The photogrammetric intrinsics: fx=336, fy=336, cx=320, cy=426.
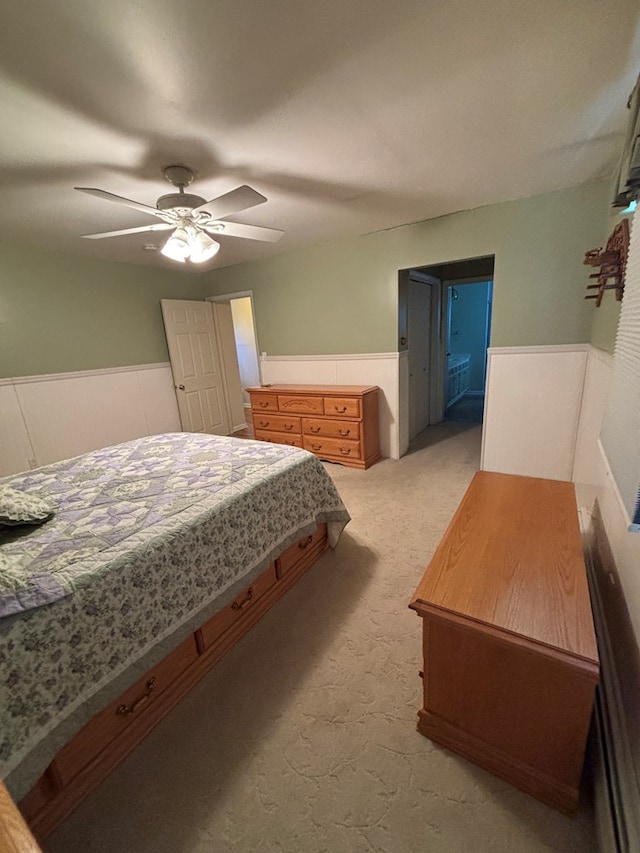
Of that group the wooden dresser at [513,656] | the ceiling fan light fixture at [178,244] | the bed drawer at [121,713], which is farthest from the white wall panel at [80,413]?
the wooden dresser at [513,656]

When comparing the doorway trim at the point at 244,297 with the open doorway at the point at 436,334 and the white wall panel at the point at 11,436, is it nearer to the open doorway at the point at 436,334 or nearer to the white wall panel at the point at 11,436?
the open doorway at the point at 436,334

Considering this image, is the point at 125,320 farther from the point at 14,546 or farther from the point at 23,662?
the point at 23,662

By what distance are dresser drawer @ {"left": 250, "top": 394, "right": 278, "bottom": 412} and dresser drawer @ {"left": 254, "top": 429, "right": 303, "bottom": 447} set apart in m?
0.27

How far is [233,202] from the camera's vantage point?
5.67 ft

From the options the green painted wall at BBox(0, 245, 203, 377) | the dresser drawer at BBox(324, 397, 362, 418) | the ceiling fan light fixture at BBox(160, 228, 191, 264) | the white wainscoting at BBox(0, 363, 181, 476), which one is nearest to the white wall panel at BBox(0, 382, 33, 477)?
the white wainscoting at BBox(0, 363, 181, 476)

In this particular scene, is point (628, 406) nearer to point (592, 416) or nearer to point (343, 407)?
point (592, 416)

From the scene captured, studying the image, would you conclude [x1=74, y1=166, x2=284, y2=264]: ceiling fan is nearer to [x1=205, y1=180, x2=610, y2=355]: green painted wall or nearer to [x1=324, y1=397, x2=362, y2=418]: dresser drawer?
[x1=205, y1=180, x2=610, y2=355]: green painted wall

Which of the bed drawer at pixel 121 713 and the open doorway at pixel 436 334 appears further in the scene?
the open doorway at pixel 436 334

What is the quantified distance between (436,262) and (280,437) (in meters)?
2.39

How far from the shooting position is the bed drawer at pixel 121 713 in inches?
40.2

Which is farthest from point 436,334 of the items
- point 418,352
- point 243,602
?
point 243,602

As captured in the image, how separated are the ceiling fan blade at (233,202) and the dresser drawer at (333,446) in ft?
7.44

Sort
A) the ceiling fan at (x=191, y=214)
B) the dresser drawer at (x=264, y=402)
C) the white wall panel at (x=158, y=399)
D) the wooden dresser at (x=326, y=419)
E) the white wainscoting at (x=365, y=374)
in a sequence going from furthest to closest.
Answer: the white wall panel at (x=158, y=399) → the dresser drawer at (x=264, y=402) → the white wainscoting at (x=365, y=374) → the wooden dresser at (x=326, y=419) → the ceiling fan at (x=191, y=214)

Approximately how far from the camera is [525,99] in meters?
1.47
